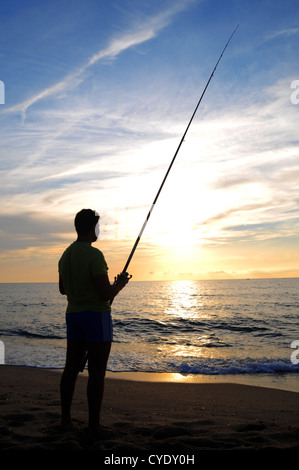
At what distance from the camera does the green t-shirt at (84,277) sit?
2979 mm

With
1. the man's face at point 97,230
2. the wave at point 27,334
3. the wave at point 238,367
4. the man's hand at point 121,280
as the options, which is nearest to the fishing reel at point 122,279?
the man's hand at point 121,280

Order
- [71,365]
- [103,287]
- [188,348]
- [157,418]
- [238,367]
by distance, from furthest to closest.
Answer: [188,348] → [238,367] → [157,418] → [71,365] → [103,287]

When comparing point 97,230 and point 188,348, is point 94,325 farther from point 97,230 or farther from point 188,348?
point 188,348

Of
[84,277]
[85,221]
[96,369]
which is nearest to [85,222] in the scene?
[85,221]

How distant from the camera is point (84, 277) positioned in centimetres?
300

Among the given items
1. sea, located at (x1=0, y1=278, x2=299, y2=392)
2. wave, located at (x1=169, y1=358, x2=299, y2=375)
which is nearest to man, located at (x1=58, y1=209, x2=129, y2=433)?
sea, located at (x1=0, y1=278, x2=299, y2=392)

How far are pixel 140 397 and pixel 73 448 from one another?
2.96 m

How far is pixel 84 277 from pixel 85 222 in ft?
1.64

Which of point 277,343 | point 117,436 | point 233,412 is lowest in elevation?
point 277,343

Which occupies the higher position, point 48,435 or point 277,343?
point 48,435

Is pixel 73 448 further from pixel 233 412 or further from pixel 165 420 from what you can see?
pixel 233 412

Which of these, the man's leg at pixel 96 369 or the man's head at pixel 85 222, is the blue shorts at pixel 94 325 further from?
the man's head at pixel 85 222
